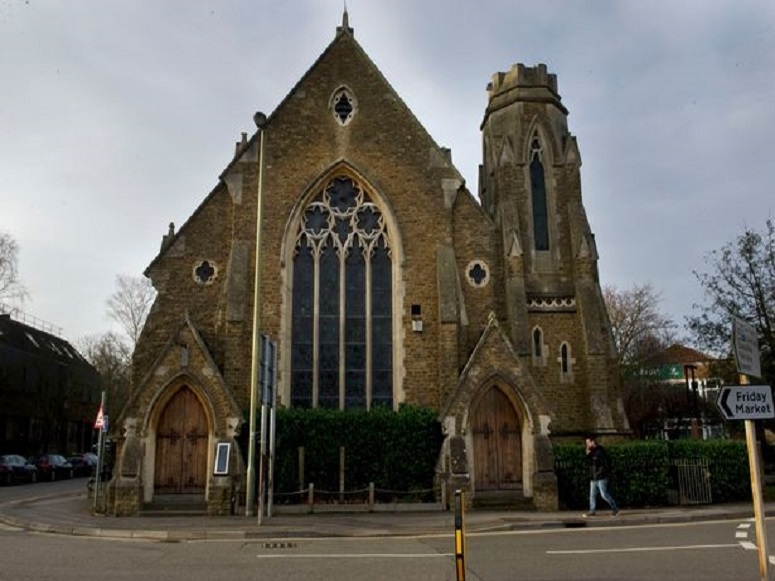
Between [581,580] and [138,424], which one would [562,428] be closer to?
[138,424]

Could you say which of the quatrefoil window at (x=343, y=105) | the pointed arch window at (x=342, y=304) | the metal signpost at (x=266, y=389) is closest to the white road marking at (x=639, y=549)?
the metal signpost at (x=266, y=389)

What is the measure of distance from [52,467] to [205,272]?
25278 millimetres

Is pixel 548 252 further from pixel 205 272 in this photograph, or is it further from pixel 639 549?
pixel 639 549

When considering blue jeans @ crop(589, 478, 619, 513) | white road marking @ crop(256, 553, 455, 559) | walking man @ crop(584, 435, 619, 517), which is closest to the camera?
white road marking @ crop(256, 553, 455, 559)

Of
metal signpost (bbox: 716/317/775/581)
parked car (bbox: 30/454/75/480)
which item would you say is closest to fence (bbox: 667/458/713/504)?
metal signpost (bbox: 716/317/775/581)

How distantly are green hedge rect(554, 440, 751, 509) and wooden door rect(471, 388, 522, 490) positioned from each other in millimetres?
1233

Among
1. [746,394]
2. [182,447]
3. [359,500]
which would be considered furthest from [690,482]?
[182,447]

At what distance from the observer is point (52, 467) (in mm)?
40344

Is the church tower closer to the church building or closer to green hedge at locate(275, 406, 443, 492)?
the church building

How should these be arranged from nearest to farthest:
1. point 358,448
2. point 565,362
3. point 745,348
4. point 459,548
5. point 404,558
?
point 459,548 < point 745,348 < point 404,558 < point 358,448 < point 565,362

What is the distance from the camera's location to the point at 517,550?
1116 centimetres

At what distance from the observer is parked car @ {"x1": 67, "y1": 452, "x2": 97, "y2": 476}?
4538 centimetres

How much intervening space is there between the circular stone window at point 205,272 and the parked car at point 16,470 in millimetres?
19614

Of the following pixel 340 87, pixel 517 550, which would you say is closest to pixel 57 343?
pixel 340 87
